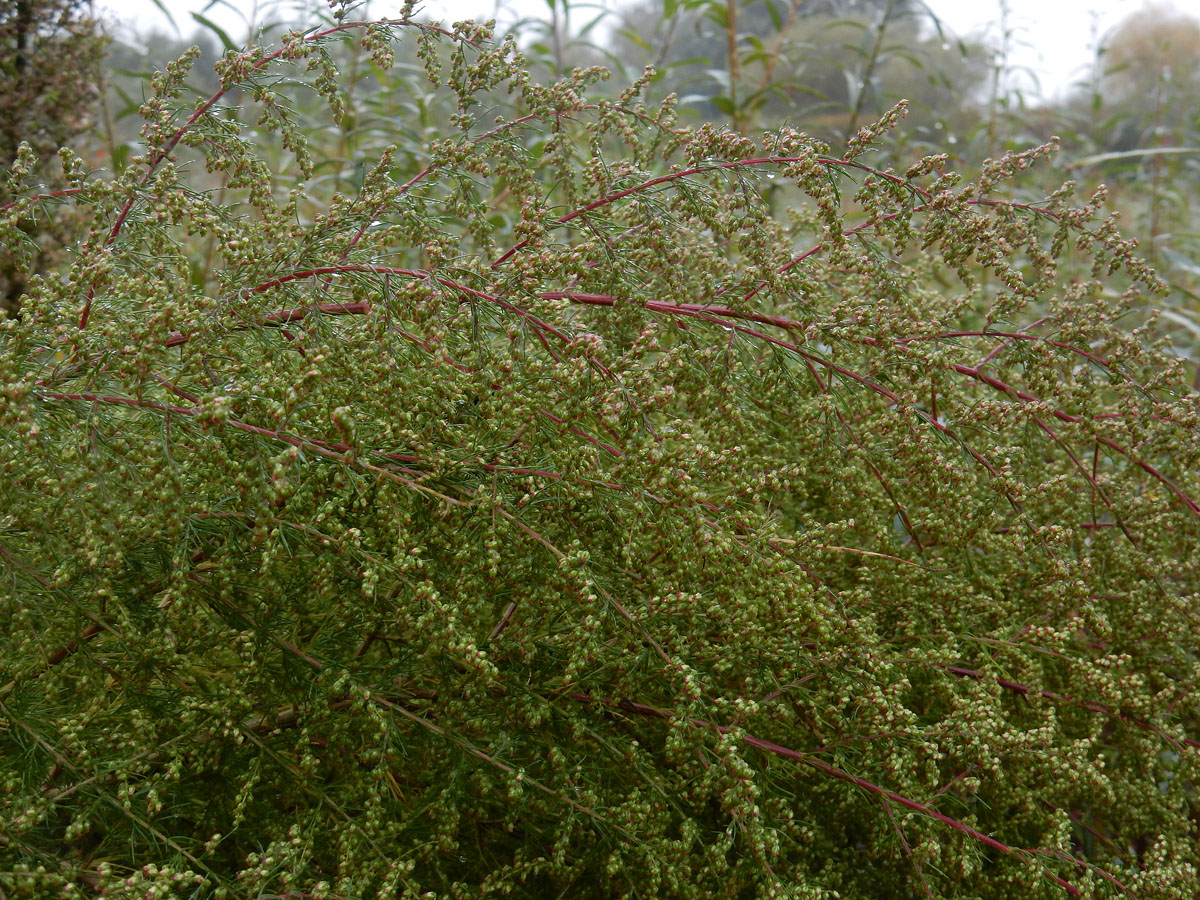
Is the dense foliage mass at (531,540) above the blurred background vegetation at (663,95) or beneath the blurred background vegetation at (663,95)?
beneath

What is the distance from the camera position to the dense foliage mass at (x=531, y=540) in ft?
4.76

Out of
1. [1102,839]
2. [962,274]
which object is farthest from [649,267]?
[1102,839]

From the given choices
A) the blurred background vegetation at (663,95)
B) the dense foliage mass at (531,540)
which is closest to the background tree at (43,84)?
the blurred background vegetation at (663,95)

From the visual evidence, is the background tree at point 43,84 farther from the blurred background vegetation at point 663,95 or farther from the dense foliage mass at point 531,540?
the dense foliage mass at point 531,540

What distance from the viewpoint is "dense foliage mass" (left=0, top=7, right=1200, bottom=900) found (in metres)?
1.45

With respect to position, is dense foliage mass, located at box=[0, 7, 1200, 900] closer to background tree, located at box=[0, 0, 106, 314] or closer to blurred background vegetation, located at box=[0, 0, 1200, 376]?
blurred background vegetation, located at box=[0, 0, 1200, 376]

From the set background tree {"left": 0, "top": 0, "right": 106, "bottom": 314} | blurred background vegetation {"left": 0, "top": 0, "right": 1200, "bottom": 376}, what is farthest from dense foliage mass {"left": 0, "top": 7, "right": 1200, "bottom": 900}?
background tree {"left": 0, "top": 0, "right": 106, "bottom": 314}

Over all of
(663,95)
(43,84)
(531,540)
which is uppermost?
(663,95)

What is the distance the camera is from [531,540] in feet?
5.01

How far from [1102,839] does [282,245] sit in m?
2.17

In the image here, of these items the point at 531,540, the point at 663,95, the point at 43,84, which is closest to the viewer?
the point at 531,540

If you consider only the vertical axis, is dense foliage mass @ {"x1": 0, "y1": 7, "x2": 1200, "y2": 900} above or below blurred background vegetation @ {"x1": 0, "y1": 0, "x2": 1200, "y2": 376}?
below

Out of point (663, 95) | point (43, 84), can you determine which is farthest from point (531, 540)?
point (663, 95)

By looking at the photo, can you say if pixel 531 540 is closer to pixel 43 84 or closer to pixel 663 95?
pixel 43 84
